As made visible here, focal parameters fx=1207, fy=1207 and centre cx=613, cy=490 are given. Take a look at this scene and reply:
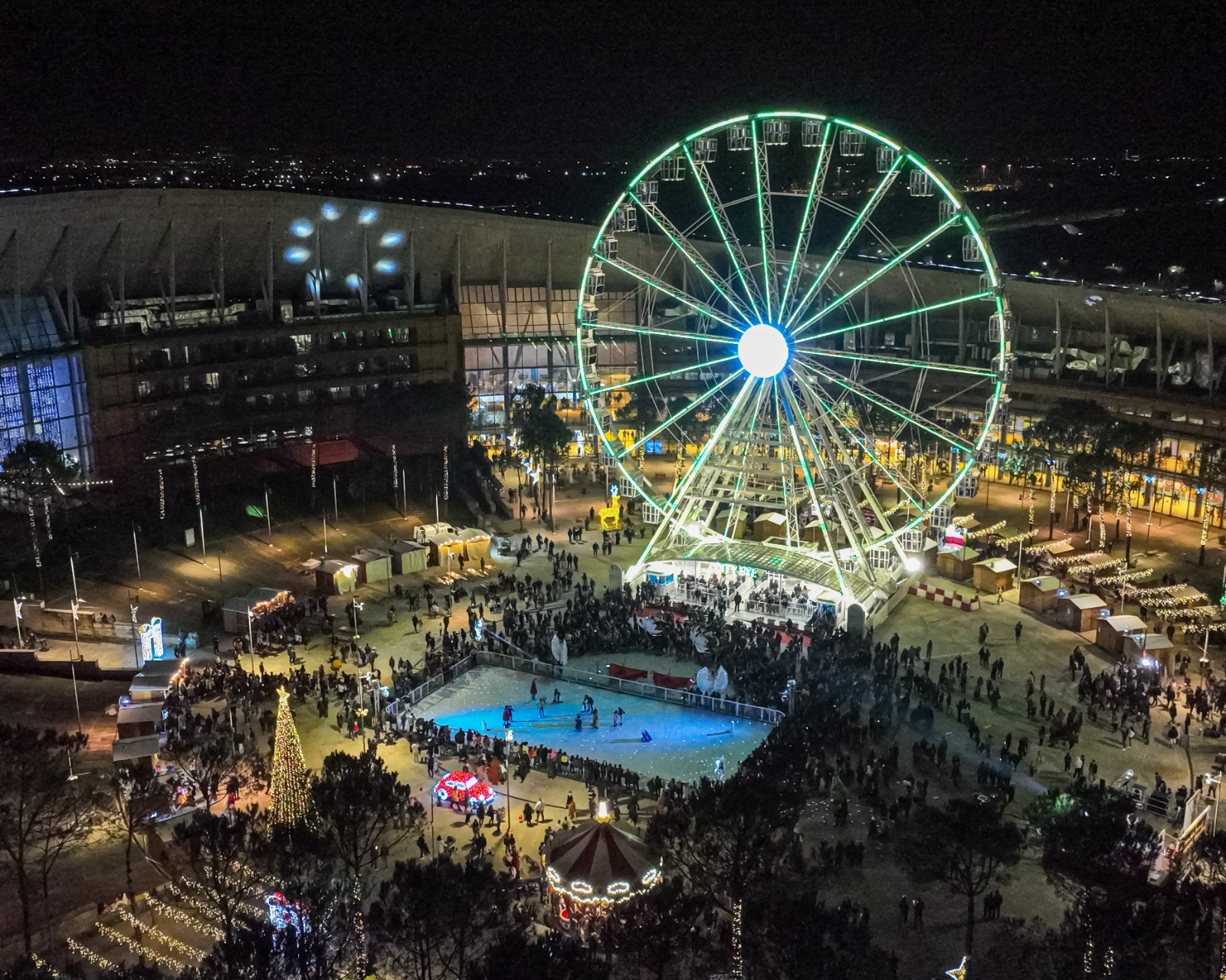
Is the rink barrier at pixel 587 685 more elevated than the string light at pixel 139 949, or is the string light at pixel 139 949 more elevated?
the rink barrier at pixel 587 685

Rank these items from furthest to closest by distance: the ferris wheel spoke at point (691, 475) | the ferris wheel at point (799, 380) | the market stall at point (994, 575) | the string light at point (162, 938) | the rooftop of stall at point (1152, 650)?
the market stall at point (994, 575) → the ferris wheel spoke at point (691, 475) → the ferris wheel at point (799, 380) → the rooftop of stall at point (1152, 650) → the string light at point (162, 938)

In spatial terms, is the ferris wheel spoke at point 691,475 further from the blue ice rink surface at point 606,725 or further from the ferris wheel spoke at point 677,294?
the blue ice rink surface at point 606,725

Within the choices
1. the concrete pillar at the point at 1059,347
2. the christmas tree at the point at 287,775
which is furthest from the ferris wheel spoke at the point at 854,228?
the concrete pillar at the point at 1059,347

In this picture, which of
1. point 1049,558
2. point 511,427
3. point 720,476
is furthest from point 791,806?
point 511,427

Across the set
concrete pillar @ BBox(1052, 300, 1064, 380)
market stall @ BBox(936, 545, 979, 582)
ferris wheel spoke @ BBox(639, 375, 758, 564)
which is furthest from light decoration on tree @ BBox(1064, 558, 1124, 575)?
concrete pillar @ BBox(1052, 300, 1064, 380)

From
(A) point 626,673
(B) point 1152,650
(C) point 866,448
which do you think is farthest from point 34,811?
(B) point 1152,650

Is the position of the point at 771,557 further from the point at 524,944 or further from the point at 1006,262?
the point at 1006,262
